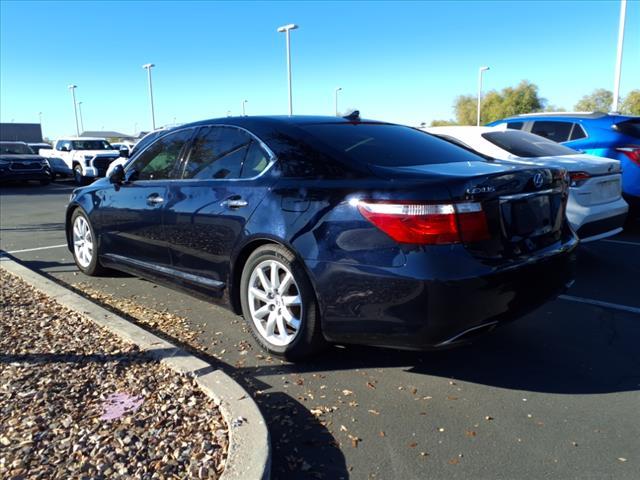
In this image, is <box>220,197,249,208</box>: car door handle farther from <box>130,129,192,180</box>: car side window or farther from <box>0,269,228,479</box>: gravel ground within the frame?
<box>0,269,228,479</box>: gravel ground

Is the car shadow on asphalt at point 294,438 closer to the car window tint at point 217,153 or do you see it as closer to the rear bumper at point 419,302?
the rear bumper at point 419,302

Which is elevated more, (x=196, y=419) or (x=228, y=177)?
(x=228, y=177)

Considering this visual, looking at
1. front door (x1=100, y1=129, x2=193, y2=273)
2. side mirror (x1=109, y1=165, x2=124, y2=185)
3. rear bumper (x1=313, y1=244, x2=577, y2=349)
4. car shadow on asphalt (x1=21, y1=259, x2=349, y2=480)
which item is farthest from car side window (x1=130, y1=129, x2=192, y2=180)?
rear bumper (x1=313, y1=244, x2=577, y2=349)

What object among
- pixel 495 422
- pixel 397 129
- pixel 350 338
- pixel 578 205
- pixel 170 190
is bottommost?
pixel 495 422

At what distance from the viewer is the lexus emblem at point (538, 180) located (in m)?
3.32

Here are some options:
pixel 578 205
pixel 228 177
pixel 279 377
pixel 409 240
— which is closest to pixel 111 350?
pixel 279 377

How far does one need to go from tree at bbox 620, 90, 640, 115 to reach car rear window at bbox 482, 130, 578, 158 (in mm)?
45553

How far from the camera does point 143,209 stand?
477 centimetres

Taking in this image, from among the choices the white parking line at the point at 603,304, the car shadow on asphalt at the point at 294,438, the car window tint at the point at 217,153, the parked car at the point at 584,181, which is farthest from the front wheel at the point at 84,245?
the white parking line at the point at 603,304

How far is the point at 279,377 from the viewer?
351 centimetres

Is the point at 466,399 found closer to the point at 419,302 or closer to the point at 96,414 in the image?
the point at 419,302

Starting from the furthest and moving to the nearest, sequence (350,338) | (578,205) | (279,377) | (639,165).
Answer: (639,165) < (578,205) < (279,377) < (350,338)

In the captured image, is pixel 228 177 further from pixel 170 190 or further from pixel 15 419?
pixel 15 419

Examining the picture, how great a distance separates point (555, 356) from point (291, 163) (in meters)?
2.20
